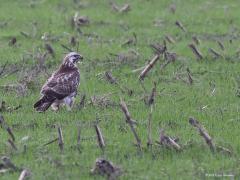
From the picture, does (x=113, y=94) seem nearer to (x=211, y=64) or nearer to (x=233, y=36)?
(x=211, y=64)

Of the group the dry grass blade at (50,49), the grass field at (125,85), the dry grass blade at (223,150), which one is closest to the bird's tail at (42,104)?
the grass field at (125,85)

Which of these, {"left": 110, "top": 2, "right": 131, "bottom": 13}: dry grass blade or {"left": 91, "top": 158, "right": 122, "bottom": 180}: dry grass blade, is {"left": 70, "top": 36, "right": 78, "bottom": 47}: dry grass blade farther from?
{"left": 91, "top": 158, "right": 122, "bottom": 180}: dry grass blade

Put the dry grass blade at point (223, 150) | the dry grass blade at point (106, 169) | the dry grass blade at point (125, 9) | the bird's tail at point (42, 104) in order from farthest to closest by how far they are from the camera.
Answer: the dry grass blade at point (125, 9) < the bird's tail at point (42, 104) < the dry grass blade at point (223, 150) < the dry grass blade at point (106, 169)

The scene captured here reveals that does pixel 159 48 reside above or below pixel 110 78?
below

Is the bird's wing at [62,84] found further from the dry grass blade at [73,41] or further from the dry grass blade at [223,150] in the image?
the dry grass blade at [73,41]

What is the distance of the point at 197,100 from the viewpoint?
14.2m

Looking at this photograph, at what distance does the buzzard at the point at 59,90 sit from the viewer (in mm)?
13305

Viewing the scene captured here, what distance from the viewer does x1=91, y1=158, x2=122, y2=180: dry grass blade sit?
10297 millimetres

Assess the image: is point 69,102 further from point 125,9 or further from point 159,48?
point 125,9

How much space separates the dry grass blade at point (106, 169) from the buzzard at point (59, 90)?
305 centimetres

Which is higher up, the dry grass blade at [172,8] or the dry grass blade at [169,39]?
the dry grass blade at [169,39]

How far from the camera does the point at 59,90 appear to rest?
45.2 ft

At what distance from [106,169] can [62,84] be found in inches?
149

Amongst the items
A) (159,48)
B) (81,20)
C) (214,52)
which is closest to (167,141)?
(159,48)
